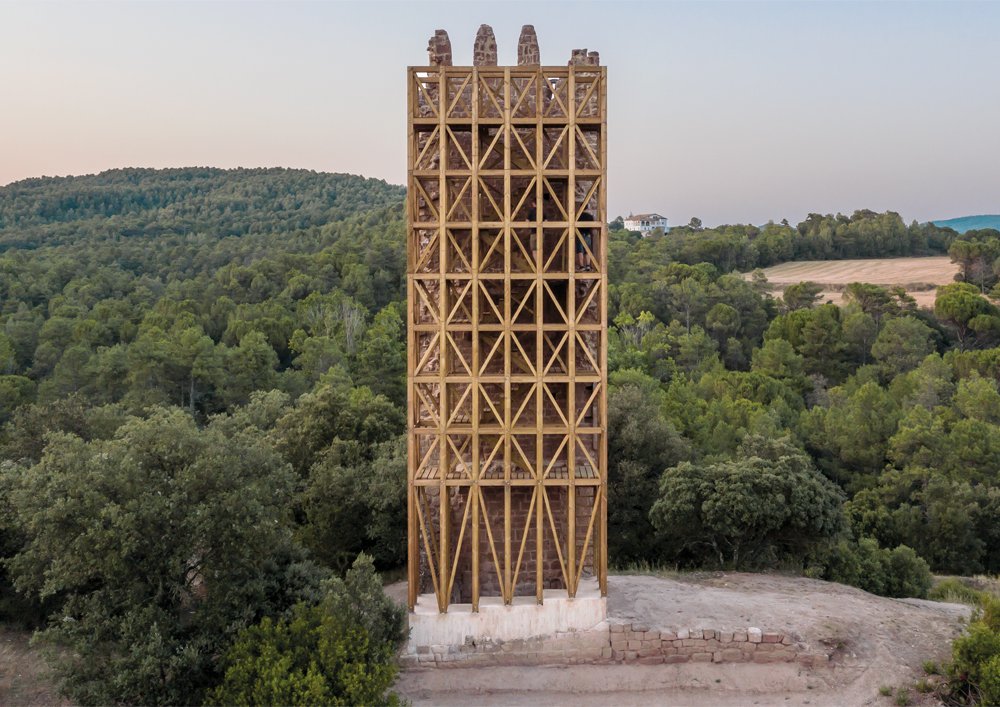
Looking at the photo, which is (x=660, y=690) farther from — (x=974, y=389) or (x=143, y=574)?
(x=974, y=389)

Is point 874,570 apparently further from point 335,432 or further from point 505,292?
point 335,432

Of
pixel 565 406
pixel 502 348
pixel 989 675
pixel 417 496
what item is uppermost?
pixel 502 348

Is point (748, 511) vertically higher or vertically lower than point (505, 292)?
lower

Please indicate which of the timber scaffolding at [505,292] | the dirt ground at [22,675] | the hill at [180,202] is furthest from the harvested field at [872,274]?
the dirt ground at [22,675]

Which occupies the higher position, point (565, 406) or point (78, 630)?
point (565, 406)

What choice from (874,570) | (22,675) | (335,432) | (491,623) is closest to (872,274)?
(874,570)

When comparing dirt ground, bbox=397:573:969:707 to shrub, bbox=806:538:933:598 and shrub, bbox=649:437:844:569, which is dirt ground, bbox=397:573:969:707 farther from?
shrub, bbox=806:538:933:598

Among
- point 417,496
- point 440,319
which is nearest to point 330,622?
point 417,496
